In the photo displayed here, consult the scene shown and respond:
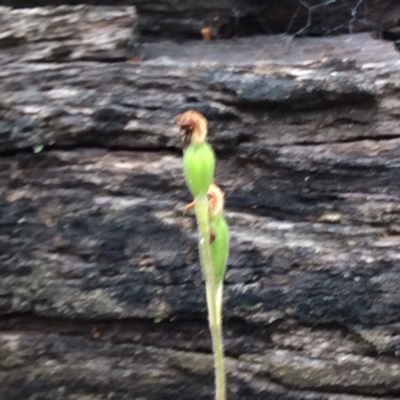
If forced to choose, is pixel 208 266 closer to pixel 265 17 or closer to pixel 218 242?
pixel 218 242

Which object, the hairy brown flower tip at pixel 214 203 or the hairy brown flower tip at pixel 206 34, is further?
the hairy brown flower tip at pixel 206 34

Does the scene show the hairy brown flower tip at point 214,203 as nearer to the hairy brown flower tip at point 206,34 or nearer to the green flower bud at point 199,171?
the green flower bud at point 199,171

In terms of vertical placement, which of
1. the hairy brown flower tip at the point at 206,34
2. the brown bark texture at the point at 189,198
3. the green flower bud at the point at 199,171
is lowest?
the brown bark texture at the point at 189,198

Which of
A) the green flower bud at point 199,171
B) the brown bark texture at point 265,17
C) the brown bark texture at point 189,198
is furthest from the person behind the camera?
the brown bark texture at point 265,17

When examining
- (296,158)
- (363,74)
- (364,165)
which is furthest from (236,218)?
(363,74)

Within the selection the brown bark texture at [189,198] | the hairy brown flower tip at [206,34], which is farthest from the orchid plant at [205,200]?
the hairy brown flower tip at [206,34]

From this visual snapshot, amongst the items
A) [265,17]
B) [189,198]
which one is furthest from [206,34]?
[189,198]

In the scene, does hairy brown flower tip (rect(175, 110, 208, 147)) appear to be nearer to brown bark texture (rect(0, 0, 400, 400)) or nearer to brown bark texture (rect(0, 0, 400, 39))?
brown bark texture (rect(0, 0, 400, 400))

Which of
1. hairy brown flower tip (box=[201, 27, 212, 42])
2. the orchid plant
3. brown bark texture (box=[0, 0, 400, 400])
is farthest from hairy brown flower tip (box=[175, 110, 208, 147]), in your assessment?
hairy brown flower tip (box=[201, 27, 212, 42])

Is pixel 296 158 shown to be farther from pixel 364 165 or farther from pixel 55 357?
pixel 55 357
